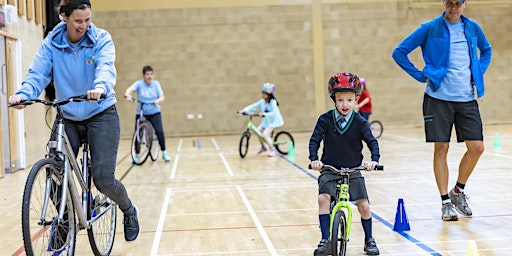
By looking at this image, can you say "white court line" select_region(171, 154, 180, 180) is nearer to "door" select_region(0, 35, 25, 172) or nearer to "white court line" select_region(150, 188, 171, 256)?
"white court line" select_region(150, 188, 171, 256)

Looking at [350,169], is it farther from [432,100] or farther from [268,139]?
[268,139]

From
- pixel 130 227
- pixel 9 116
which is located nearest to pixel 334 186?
pixel 130 227

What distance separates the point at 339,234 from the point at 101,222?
1.56 m

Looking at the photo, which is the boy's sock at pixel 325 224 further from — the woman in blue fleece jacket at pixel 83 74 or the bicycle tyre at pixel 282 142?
the bicycle tyre at pixel 282 142

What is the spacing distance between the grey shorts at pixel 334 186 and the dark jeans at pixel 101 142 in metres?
1.25

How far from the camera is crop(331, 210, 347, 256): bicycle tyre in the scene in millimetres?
3969

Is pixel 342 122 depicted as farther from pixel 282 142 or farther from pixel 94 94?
pixel 282 142

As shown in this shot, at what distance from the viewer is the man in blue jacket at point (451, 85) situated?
5660 mm

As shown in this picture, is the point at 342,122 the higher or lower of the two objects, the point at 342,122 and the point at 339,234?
the higher

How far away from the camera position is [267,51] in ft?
68.3

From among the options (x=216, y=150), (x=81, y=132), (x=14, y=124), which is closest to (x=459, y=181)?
(x=81, y=132)

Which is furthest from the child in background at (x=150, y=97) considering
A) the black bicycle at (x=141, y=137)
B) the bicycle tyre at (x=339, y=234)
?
the bicycle tyre at (x=339, y=234)

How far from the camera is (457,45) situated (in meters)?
5.71

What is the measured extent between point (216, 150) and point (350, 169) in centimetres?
1084
